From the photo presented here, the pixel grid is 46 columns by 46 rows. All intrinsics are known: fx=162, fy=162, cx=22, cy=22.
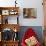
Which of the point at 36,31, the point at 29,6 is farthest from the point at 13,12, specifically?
the point at 36,31

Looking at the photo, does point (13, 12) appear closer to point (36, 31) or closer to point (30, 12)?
point (30, 12)

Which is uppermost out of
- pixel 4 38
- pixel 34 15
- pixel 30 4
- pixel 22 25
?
pixel 30 4

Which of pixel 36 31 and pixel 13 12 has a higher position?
pixel 13 12

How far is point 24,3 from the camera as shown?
4.95 m

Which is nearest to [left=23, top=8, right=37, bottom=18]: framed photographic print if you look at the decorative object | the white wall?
the white wall

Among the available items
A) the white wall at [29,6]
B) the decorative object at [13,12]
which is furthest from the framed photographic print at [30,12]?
the decorative object at [13,12]

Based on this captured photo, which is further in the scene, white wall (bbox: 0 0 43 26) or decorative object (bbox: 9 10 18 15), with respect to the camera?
white wall (bbox: 0 0 43 26)

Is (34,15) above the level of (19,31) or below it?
above

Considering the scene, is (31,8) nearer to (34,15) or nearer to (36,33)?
(34,15)

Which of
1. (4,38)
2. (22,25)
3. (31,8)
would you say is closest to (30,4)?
(31,8)

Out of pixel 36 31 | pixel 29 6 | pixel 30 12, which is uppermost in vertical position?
pixel 29 6

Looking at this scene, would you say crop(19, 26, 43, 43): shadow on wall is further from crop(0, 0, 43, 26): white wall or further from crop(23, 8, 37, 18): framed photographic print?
crop(23, 8, 37, 18): framed photographic print

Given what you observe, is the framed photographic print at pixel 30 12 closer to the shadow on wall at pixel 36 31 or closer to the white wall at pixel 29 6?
the white wall at pixel 29 6

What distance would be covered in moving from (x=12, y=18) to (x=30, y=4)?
2.29 feet
